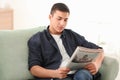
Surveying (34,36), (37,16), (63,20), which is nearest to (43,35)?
(34,36)

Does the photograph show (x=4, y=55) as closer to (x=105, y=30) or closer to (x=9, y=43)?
(x=9, y=43)

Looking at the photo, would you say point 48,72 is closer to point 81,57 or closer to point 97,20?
point 81,57

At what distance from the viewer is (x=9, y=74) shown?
188 cm

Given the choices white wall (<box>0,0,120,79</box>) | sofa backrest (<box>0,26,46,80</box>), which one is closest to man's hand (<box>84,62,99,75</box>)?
sofa backrest (<box>0,26,46,80</box>)

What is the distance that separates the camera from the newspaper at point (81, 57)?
1629 millimetres

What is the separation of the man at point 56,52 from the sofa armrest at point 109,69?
0.05 meters

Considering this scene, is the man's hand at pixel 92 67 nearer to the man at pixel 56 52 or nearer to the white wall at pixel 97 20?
the man at pixel 56 52

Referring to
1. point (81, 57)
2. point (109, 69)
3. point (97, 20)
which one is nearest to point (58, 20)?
point (81, 57)

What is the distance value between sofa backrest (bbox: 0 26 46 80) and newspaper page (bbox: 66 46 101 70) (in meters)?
0.41

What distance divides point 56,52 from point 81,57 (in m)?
Result: 0.28

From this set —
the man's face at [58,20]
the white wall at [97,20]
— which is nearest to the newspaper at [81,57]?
the man's face at [58,20]

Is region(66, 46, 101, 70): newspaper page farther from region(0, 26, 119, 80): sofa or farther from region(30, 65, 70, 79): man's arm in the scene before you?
region(0, 26, 119, 80): sofa

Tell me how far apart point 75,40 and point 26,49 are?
40cm

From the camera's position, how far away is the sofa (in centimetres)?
188
